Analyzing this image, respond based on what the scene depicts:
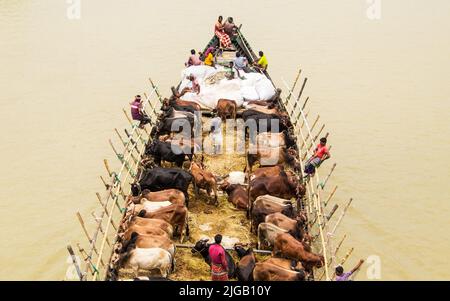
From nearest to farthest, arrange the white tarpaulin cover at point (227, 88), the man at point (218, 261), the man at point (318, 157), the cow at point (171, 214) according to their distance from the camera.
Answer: the man at point (218, 261) → the cow at point (171, 214) → the man at point (318, 157) → the white tarpaulin cover at point (227, 88)

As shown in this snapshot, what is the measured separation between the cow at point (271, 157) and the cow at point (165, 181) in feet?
6.14

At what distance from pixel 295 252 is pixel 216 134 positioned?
15.5 feet

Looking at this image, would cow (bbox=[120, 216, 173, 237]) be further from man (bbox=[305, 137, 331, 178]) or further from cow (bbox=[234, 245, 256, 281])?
man (bbox=[305, 137, 331, 178])

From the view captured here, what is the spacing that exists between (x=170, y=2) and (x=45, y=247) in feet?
63.8

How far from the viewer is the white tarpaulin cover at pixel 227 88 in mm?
13953

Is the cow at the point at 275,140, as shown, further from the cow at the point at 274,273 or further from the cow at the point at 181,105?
the cow at the point at 274,273

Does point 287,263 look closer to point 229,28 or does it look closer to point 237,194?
point 237,194

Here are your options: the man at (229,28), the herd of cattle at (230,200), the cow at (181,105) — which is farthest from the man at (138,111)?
the man at (229,28)

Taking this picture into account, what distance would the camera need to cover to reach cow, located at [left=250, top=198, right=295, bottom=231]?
918cm

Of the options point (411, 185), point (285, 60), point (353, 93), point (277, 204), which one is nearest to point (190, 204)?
point (277, 204)

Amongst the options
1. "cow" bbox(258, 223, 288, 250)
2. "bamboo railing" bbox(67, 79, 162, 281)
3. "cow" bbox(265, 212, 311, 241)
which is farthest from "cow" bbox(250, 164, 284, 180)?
"bamboo railing" bbox(67, 79, 162, 281)

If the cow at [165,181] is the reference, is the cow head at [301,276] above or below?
below

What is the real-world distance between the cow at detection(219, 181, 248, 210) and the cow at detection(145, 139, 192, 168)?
135 cm

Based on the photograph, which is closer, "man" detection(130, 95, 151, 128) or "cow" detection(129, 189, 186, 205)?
"cow" detection(129, 189, 186, 205)
